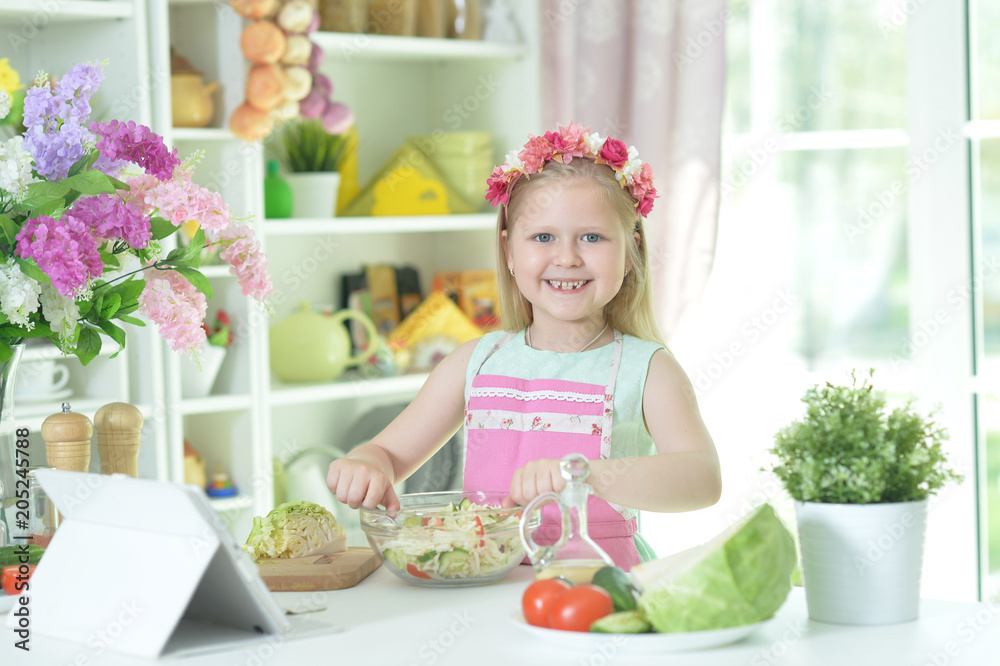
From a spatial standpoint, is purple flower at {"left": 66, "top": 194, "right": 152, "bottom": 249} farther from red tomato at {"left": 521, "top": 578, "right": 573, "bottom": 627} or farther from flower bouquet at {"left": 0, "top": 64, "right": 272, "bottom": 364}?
red tomato at {"left": 521, "top": 578, "right": 573, "bottom": 627}

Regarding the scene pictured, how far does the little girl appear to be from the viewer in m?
1.55

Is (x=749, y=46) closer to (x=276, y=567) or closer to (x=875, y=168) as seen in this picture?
(x=875, y=168)

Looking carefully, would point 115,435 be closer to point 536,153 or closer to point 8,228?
point 8,228

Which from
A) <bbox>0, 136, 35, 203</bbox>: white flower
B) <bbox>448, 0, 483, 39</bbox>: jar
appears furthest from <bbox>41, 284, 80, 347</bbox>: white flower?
<bbox>448, 0, 483, 39</bbox>: jar

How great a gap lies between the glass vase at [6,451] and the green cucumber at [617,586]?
614mm

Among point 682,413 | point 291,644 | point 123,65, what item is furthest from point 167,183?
point 123,65

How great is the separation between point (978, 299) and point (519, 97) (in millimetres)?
1315

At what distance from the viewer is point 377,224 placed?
297 cm

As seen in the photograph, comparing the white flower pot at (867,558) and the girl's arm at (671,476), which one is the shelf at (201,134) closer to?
the girl's arm at (671,476)

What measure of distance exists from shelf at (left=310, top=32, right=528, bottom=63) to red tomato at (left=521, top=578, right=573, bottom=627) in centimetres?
213

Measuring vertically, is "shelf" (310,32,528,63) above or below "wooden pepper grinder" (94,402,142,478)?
above

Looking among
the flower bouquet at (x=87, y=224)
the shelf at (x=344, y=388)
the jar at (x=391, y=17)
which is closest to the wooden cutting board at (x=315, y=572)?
the flower bouquet at (x=87, y=224)

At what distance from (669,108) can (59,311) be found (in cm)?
195

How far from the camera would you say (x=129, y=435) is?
124cm
